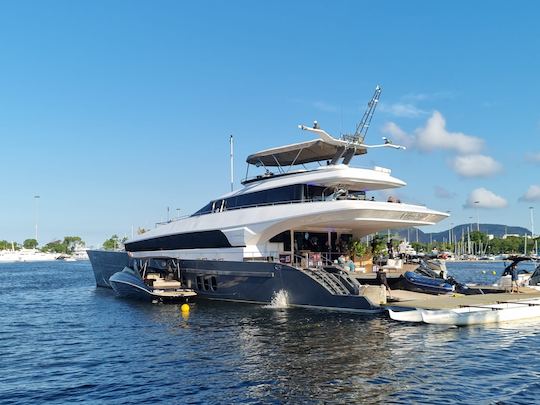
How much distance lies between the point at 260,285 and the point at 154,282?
7016 mm

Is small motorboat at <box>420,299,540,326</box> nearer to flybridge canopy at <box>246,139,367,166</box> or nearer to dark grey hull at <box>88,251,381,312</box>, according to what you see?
dark grey hull at <box>88,251,381,312</box>

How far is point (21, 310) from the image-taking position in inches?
1048

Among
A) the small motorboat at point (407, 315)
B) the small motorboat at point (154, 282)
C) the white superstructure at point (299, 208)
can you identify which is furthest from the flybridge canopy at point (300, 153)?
the small motorboat at point (407, 315)

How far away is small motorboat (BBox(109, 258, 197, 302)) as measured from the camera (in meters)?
27.5

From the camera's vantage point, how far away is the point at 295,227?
25.3 m

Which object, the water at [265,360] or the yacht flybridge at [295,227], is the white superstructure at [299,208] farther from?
the water at [265,360]

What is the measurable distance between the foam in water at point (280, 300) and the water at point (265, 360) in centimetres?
138

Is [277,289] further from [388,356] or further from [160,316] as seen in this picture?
[388,356]

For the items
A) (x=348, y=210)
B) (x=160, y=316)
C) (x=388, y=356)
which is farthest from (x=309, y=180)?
(x=388, y=356)

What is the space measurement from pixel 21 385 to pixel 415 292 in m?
17.8

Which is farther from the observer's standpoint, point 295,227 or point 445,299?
point 295,227

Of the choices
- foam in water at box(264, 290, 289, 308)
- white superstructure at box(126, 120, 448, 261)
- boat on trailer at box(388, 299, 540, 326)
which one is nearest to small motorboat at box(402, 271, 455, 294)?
white superstructure at box(126, 120, 448, 261)

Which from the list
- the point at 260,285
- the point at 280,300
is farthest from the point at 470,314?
the point at 260,285

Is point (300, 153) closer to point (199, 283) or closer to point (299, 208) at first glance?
point (299, 208)
